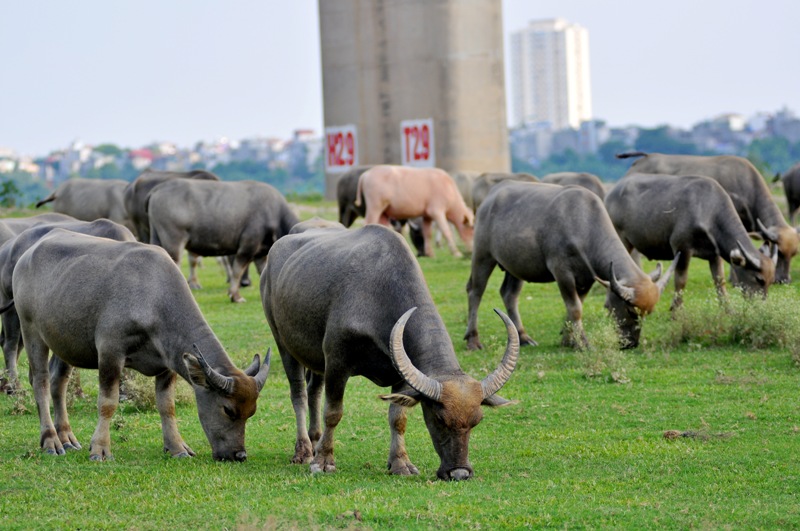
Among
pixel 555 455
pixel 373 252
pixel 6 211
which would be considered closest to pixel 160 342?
pixel 373 252

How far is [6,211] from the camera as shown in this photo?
38.5 meters

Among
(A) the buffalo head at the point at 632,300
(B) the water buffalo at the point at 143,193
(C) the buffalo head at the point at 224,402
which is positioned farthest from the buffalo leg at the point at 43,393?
(B) the water buffalo at the point at 143,193

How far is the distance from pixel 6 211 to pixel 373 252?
31836 mm

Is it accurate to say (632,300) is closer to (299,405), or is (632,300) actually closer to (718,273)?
(718,273)

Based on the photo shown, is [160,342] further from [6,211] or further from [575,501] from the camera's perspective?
[6,211]

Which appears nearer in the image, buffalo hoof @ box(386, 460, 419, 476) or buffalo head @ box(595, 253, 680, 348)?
buffalo hoof @ box(386, 460, 419, 476)

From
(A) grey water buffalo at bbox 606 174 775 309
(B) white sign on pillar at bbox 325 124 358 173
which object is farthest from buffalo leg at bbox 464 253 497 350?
(B) white sign on pillar at bbox 325 124 358 173

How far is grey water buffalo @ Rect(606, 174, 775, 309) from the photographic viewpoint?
1628 cm

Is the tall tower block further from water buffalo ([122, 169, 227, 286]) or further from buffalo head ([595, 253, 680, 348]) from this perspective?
buffalo head ([595, 253, 680, 348])

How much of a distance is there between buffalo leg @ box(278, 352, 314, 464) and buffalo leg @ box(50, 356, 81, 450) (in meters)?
1.85

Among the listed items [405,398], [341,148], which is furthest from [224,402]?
[341,148]

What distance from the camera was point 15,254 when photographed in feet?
36.7

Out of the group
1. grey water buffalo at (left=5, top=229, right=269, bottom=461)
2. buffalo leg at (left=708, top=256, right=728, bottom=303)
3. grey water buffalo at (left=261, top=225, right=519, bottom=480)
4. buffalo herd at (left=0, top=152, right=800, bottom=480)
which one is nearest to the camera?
grey water buffalo at (left=261, top=225, right=519, bottom=480)

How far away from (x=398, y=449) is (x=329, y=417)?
54cm
